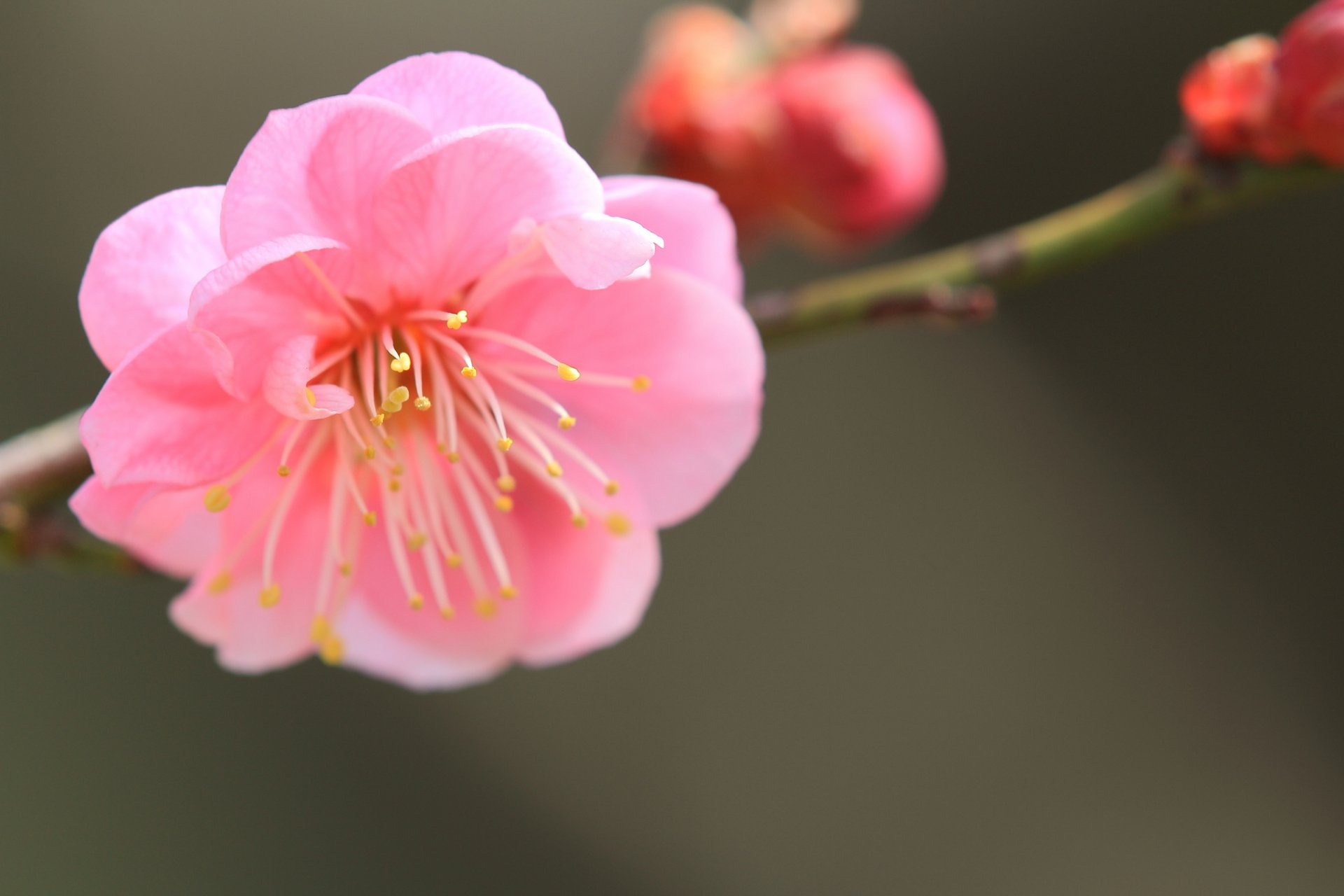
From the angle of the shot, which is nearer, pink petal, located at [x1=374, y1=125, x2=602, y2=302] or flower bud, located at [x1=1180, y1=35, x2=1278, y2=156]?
pink petal, located at [x1=374, y1=125, x2=602, y2=302]

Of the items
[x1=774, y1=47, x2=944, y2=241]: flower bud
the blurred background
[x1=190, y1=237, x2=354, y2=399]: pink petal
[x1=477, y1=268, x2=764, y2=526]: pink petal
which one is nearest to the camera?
[x1=190, y1=237, x2=354, y2=399]: pink petal

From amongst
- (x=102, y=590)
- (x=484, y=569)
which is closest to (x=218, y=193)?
(x=484, y=569)

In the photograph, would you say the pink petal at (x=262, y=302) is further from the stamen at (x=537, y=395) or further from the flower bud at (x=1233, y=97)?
the flower bud at (x=1233, y=97)

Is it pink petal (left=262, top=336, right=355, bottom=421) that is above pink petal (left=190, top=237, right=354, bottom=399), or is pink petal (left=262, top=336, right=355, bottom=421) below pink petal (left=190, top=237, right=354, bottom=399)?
below

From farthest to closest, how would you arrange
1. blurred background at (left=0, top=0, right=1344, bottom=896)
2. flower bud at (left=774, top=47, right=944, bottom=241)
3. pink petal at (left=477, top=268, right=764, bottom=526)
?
blurred background at (left=0, top=0, right=1344, bottom=896), flower bud at (left=774, top=47, right=944, bottom=241), pink petal at (left=477, top=268, right=764, bottom=526)

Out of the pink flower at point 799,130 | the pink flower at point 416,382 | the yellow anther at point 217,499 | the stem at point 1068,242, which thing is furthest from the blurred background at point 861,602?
the yellow anther at point 217,499

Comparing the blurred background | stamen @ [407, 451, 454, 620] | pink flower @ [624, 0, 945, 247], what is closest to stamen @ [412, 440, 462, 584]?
stamen @ [407, 451, 454, 620]

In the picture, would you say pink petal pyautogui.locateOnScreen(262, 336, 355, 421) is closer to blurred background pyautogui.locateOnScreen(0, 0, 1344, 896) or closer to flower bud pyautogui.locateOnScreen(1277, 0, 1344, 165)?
flower bud pyautogui.locateOnScreen(1277, 0, 1344, 165)
